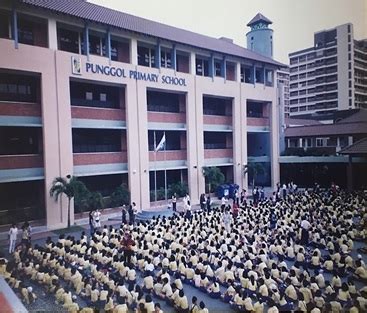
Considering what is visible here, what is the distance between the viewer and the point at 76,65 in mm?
11578

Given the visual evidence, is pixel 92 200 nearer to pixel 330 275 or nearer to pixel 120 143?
pixel 120 143

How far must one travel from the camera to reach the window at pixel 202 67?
16.1m

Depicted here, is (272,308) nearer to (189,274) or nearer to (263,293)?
(263,293)

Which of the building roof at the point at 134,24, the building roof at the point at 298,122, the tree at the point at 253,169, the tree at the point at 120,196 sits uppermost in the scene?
the building roof at the point at 134,24

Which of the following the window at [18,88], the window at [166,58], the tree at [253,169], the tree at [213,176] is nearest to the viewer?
the window at [18,88]

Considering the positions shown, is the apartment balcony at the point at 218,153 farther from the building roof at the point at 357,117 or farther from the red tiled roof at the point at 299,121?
the red tiled roof at the point at 299,121

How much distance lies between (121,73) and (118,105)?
3.91 ft

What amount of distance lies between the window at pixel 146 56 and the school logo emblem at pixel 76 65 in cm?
313

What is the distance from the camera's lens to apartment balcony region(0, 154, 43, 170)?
8.86 m

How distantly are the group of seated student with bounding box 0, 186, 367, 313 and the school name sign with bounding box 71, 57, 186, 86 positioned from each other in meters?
5.39

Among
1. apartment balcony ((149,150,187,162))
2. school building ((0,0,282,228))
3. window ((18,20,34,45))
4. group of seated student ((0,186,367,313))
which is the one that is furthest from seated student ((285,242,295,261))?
window ((18,20,34,45))

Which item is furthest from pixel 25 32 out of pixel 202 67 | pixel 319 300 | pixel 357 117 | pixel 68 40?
pixel 357 117

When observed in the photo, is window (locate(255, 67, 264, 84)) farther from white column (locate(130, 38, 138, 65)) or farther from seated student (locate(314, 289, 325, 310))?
seated student (locate(314, 289, 325, 310))

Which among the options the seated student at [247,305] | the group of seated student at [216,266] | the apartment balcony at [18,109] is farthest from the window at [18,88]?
the seated student at [247,305]
